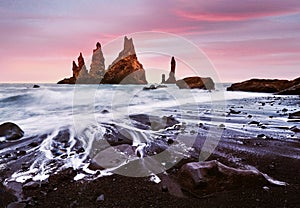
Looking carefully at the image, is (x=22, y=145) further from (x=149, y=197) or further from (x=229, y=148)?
(x=229, y=148)

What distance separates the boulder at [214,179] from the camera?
3.58m

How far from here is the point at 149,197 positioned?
3.52m

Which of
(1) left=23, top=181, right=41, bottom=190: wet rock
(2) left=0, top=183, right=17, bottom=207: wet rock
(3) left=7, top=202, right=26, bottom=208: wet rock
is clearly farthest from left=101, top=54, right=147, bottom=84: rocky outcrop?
(3) left=7, top=202, right=26, bottom=208: wet rock

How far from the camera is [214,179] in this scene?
3.65 m

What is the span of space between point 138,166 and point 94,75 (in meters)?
112

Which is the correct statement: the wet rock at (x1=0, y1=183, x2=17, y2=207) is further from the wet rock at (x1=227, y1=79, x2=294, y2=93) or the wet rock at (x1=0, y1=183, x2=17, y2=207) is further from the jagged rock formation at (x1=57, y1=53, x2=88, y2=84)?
the jagged rock formation at (x1=57, y1=53, x2=88, y2=84)

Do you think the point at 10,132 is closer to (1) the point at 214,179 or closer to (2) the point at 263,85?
(1) the point at 214,179

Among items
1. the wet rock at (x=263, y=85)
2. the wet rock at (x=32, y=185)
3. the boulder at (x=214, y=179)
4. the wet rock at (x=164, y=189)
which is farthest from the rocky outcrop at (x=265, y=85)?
the wet rock at (x=32, y=185)

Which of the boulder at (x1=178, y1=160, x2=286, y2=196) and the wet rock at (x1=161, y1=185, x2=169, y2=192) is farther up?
the boulder at (x1=178, y1=160, x2=286, y2=196)

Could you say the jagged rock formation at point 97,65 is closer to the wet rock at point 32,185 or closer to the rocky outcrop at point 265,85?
the rocky outcrop at point 265,85

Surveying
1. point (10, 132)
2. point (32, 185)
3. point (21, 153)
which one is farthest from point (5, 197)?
point (10, 132)

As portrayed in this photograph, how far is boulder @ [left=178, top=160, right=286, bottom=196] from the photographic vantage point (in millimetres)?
3577

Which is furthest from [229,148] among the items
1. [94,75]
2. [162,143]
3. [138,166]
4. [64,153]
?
[94,75]

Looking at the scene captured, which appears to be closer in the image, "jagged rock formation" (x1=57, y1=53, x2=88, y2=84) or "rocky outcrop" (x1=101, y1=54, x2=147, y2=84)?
"rocky outcrop" (x1=101, y1=54, x2=147, y2=84)
